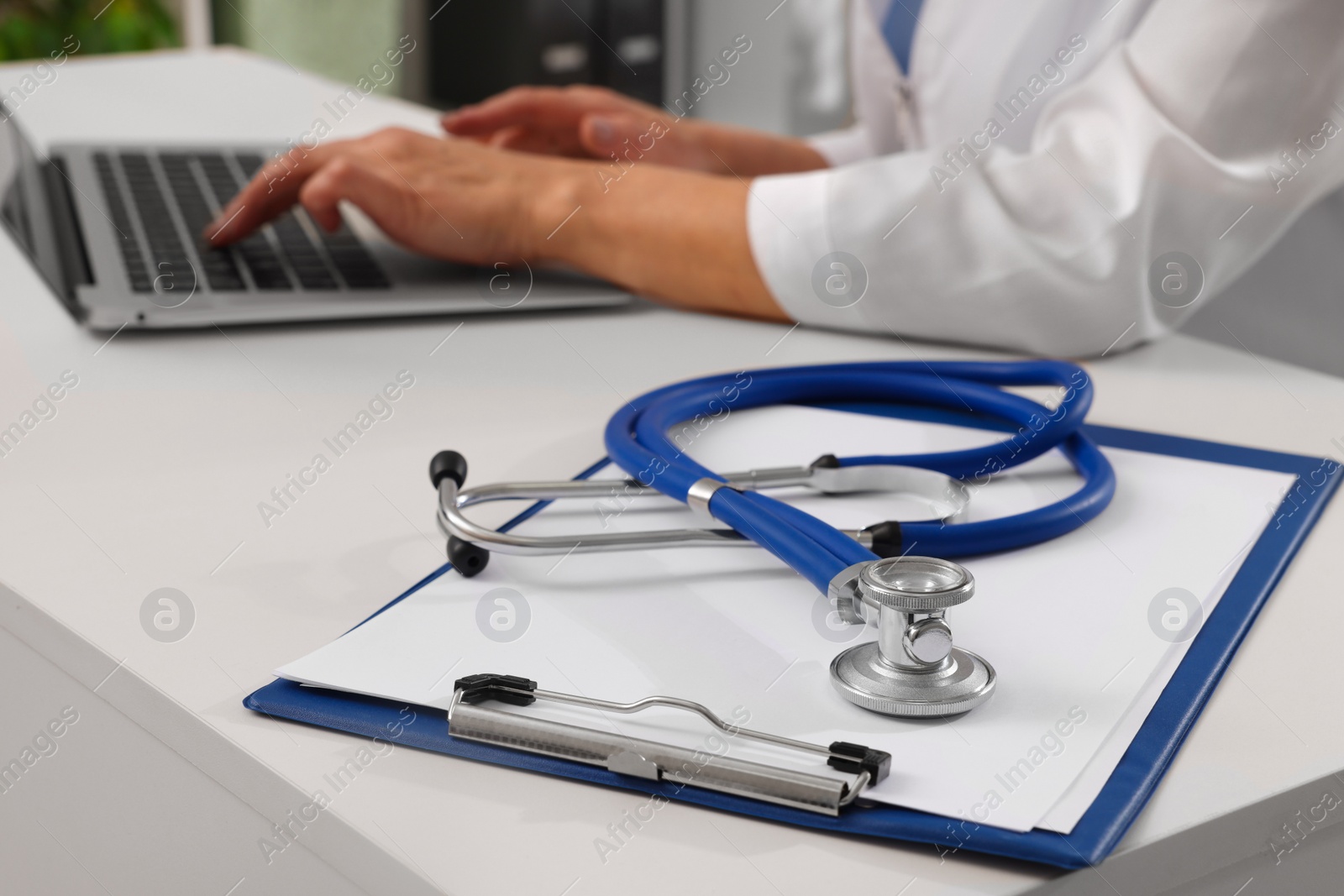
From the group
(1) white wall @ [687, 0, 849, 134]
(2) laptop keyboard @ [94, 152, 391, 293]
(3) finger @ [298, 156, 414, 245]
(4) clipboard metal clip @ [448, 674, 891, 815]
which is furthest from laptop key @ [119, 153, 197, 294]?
(1) white wall @ [687, 0, 849, 134]

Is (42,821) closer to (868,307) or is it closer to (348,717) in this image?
(348,717)

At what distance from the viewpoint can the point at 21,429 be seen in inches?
25.5

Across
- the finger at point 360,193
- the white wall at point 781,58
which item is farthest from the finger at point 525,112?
the white wall at point 781,58

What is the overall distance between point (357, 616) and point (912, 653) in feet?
0.71

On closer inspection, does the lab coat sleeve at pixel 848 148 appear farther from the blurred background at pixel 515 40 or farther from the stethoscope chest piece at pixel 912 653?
the blurred background at pixel 515 40

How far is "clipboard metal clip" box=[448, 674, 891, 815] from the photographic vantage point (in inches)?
13.6

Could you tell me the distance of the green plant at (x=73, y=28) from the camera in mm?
3666

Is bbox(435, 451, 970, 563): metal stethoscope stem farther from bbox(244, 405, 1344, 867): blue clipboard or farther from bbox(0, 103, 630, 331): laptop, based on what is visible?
bbox(0, 103, 630, 331): laptop

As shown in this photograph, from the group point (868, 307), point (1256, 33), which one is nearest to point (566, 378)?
point (868, 307)

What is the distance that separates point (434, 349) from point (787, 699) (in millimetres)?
479

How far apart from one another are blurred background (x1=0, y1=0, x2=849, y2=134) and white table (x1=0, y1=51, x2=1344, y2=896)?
275cm

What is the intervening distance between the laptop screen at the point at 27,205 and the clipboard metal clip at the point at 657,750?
2.10 feet

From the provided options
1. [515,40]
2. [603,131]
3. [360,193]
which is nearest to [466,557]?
[360,193]

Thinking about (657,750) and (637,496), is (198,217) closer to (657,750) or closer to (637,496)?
(637,496)
